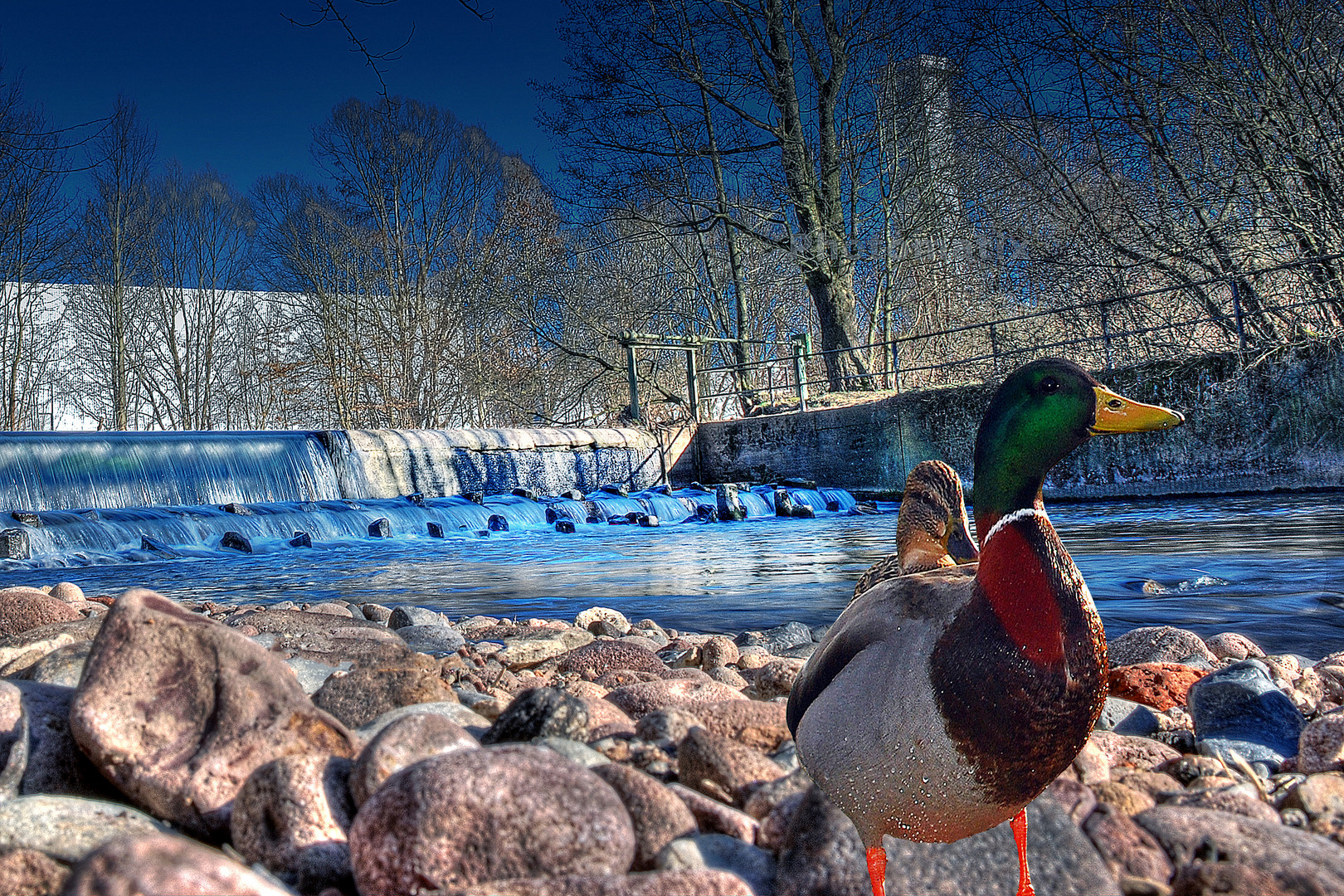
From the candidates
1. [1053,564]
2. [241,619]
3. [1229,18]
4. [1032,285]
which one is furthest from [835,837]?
[1032,285]

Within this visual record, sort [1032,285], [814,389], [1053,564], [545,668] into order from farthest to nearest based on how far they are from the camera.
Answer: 1. [814,389]
2. [1032,285]
3. [545,668]
4. [1053,564]

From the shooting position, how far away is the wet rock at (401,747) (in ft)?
4.51

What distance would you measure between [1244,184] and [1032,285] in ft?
13.4

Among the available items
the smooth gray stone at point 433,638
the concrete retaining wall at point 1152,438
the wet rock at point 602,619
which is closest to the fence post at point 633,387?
the concrete retaining wall at point 1152,438

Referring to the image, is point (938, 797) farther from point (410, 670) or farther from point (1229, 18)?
point (1229, 18)

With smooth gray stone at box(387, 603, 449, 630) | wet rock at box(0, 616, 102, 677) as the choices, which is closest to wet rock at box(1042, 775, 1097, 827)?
wet rock at box(0, 616, 102, 677)

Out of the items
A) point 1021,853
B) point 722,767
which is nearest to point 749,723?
point 722,767

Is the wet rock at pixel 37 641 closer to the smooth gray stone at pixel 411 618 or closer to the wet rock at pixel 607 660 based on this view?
the wet rock at pixel 607 660

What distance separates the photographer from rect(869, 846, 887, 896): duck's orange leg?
1.24m

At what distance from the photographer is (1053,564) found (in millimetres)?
1188

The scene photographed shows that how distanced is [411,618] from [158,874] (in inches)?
143

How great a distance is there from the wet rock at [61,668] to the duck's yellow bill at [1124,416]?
204 centimetres

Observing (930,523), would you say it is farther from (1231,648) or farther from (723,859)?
(1231,648)

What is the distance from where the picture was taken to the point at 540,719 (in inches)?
71.5
